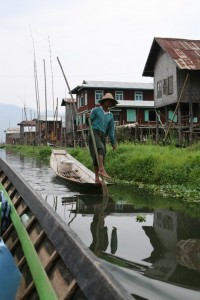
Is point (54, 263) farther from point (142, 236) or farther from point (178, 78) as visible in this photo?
point (178, 78)

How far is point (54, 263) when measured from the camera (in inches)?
96.5

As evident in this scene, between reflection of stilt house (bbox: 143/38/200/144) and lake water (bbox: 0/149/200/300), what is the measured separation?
12.5 m

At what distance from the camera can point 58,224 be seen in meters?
2.63

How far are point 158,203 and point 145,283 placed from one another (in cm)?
405

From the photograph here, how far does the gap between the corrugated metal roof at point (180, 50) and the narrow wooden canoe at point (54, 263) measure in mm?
17397

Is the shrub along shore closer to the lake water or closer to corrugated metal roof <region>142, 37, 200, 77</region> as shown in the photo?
the lake water

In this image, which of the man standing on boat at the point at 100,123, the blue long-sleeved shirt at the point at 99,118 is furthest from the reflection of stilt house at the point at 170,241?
the blue long-sleeved shirt at the point at 99,118

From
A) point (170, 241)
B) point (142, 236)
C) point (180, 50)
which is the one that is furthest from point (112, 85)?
point (170, 241)

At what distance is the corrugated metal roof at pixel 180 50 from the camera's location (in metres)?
19.7

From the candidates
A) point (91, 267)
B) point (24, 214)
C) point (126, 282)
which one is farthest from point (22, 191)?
Result: point (91, 267)

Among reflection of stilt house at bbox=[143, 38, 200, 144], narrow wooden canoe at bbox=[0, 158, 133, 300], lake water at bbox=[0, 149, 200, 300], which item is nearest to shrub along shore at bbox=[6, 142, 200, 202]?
lake water at bbox=[0, 149, 200, 300]

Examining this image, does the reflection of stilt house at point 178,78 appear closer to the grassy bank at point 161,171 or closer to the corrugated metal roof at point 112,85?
the grassy bank at point 161,171

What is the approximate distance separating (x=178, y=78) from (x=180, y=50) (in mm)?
1712

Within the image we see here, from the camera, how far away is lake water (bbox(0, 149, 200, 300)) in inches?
128
